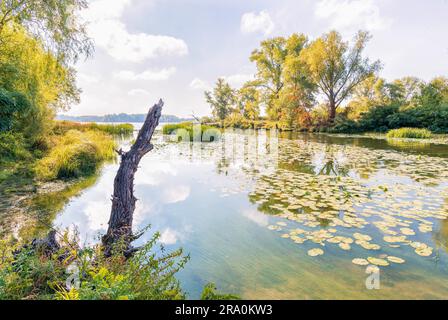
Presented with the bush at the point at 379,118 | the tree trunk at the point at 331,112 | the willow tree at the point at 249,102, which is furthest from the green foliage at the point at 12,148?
the willow tree at the point at 249,102

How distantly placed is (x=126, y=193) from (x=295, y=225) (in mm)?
2286

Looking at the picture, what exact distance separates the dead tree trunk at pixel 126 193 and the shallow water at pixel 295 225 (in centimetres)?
67

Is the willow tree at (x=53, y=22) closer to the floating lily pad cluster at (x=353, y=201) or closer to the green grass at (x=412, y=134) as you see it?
the floating lily pad cluster at (x=353, y=201)

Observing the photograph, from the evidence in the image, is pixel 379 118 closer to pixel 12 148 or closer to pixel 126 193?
pixel 126 193

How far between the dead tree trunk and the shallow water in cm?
67

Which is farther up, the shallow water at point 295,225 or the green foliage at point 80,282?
the green foliage at point 80,282

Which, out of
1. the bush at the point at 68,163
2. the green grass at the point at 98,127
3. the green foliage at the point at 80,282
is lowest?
the green foliage at the point at 80,282

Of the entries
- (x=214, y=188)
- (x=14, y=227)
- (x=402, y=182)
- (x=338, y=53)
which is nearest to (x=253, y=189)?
(x=214, y=188)

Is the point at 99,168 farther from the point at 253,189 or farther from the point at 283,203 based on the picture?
the point at 283,203

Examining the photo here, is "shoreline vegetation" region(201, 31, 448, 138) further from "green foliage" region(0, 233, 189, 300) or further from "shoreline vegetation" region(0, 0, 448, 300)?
"green foliage" region(0, 233, 189, 300)

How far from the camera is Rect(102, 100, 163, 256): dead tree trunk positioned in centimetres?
246

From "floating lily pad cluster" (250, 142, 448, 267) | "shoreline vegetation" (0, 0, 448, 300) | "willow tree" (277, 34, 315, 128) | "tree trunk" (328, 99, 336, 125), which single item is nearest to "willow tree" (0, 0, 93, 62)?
"shoreline vegetation" (0, 0, 448, 300)

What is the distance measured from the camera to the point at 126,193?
2629 mm

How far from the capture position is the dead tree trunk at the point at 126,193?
2.46 metres
